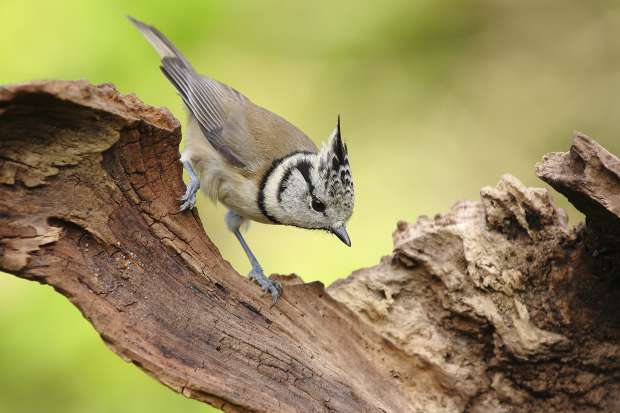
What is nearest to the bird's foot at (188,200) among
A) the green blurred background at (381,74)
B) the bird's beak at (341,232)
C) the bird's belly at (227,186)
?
the bird's belly at (227,186)

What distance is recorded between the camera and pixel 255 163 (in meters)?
3.73

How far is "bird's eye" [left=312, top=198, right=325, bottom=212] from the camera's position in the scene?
11.7 feet

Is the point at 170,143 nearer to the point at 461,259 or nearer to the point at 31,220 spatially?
the point at 31,220

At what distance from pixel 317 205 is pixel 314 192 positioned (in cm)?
6

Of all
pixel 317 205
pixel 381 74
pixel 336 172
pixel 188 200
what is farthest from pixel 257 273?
pixel 381 74

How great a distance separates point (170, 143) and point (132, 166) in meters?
0.14

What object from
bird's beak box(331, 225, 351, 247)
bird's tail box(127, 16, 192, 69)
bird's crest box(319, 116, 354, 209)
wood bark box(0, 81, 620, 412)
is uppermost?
bird's tail box(127, 16, 192, 69)

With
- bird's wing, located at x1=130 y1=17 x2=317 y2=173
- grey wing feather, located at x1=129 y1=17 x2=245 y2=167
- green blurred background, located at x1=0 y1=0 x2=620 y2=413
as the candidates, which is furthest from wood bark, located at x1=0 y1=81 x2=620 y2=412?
green blurred background, located at x1=0 y1=0 x2=620 y2=413

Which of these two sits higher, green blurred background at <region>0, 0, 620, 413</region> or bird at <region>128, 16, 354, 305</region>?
green blurred background at <region>0, 0, 620, 413</region>

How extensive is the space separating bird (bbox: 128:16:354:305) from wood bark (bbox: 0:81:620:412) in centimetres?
36

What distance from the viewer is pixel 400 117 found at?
5.73 metres

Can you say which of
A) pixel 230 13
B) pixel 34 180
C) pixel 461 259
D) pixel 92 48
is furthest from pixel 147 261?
pixel 230 13

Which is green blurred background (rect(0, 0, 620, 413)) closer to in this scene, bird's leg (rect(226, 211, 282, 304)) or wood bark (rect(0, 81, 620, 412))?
bird's leg (rect(226, 211, 282, 304))

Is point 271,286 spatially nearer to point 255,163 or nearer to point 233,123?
point 255,163
